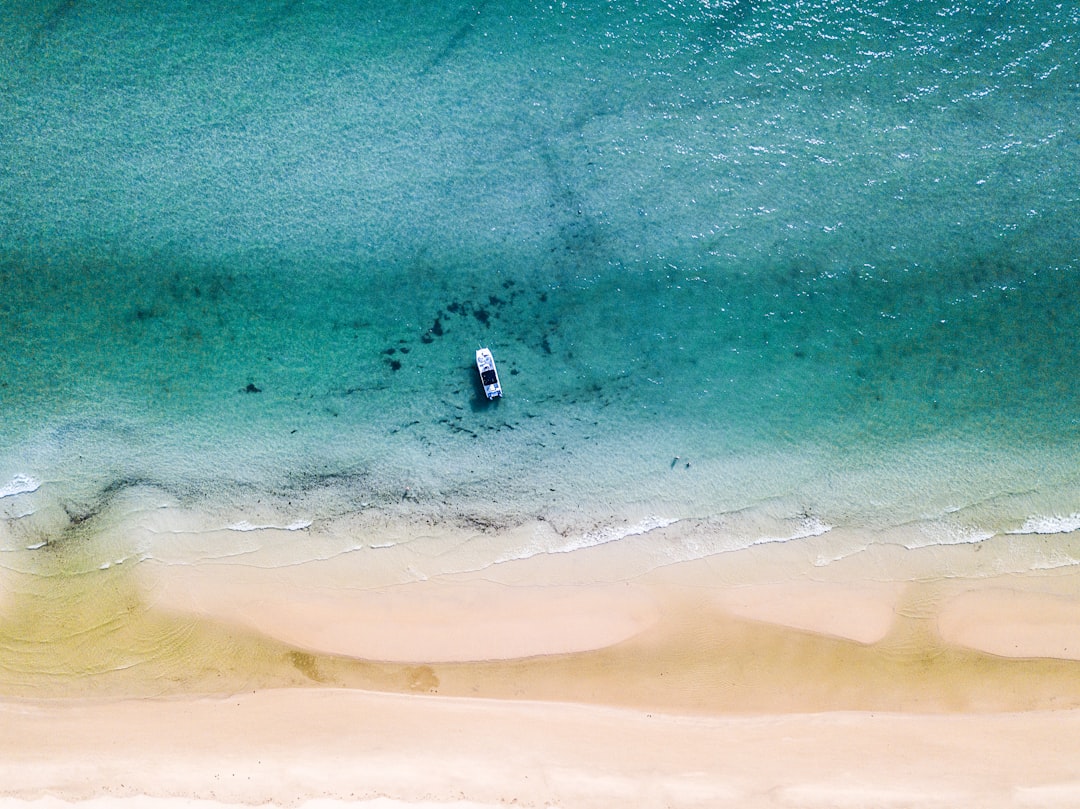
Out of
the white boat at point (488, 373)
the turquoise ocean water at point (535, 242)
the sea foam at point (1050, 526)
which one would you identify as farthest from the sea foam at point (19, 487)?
the sea foam at point (1050, 526)

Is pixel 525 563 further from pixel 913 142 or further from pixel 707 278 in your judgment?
pixel 913 142

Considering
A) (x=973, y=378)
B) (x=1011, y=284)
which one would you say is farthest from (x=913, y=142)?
(x=973, y=378)

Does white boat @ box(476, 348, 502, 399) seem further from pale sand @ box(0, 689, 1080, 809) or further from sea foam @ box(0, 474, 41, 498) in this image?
sea foam @ box(0, 474, 41, 498)

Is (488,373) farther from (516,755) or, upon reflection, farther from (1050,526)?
(1050,526)

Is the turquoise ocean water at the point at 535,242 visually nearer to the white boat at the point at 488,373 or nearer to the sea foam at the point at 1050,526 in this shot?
the white boat at the point at 488,373

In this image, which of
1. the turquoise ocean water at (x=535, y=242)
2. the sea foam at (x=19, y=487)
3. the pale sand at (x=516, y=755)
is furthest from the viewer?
the turquoise ocean water at (x=535, y=242)

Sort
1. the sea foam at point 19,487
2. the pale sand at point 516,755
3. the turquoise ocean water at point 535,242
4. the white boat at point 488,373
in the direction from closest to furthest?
1. the pale sand at point 516,755
2. the white boat at point 488,373
3. the sea foam at point 19,487
4. the turquoise ocean water at point 535,242

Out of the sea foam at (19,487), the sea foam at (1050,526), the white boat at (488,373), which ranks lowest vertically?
the sea foam at (1050,526)
